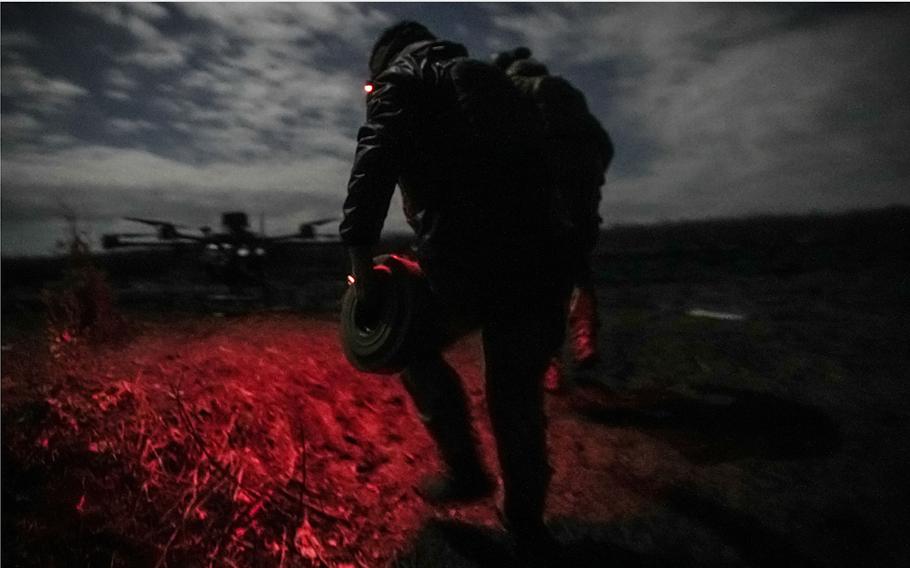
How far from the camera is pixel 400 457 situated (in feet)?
9.23

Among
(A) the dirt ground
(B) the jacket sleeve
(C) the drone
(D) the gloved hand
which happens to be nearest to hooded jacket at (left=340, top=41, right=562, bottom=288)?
(B) the jacket sleeve

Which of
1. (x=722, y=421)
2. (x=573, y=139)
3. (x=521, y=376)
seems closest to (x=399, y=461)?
(x=521, y=376)

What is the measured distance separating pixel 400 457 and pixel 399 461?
1.8 inches

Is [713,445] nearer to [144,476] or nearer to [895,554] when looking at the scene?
[895,554]

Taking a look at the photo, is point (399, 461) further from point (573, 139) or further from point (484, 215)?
point (573, 139)

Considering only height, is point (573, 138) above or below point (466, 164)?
above

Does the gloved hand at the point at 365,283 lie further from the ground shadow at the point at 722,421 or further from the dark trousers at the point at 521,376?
the ground shadow at the point at 722,421

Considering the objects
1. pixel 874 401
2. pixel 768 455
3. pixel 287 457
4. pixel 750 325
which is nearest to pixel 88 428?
pixel 287 457

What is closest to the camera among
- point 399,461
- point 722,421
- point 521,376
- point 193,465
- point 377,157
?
point 377,157

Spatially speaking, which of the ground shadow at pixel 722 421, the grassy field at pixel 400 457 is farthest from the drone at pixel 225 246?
the ground shadow at pixel 722 421

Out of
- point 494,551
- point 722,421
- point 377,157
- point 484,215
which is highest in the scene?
point 377,157

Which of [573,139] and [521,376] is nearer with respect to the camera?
[521,376]

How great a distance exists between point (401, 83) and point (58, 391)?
3.34m

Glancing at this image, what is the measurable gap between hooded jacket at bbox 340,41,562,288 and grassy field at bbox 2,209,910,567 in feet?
4.28
